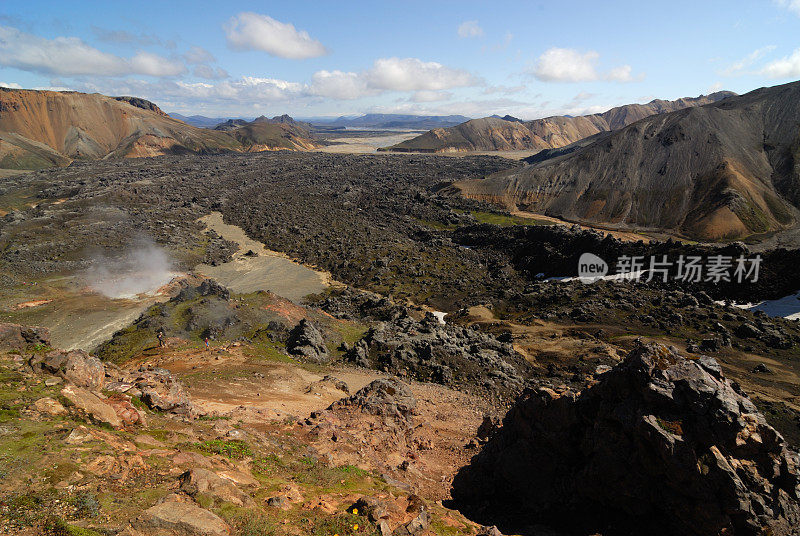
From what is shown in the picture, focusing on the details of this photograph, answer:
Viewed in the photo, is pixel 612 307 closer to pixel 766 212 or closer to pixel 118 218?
pixel 766 212

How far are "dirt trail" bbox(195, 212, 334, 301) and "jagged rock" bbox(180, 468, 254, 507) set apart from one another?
45246 millimetres

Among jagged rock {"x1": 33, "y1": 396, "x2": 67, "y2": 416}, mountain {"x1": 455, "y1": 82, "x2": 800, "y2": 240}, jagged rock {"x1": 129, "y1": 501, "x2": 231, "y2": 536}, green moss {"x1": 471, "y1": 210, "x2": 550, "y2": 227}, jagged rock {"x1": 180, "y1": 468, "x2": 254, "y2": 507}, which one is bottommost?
jagged rock {"x1": 180, "y1": 468, "x2": 254, "y2": 507}

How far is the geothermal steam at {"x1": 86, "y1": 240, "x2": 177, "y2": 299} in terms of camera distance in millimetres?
47906

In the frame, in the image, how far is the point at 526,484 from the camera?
16.2 m

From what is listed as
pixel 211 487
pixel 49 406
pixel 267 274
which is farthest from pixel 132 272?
pixel 211 487

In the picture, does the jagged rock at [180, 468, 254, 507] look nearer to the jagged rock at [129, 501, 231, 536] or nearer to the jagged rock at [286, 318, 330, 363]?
the jagged rock at [129, 501, 231, 536]

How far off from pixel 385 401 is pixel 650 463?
13830mm

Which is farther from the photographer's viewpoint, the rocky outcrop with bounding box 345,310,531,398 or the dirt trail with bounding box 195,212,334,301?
the dirt trail with bounding box 195,212,334,301

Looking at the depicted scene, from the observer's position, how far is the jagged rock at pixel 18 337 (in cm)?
1628

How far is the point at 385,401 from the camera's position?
2297 centimetres

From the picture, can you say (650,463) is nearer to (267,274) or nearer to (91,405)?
(91,405)

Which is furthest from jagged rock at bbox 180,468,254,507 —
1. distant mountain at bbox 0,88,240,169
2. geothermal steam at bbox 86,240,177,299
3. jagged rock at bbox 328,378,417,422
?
distant mountain at bbox 0,88,240,169

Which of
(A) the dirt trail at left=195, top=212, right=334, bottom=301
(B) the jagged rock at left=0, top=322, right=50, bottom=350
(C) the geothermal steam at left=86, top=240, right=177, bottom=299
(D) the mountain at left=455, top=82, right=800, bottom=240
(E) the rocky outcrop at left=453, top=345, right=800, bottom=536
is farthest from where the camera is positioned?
(D) the mountain at left=455, top=82, right=800, bottom=240

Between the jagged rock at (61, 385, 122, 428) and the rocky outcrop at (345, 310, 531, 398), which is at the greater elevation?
the jagged rock at (61, 385, 122, 428)
